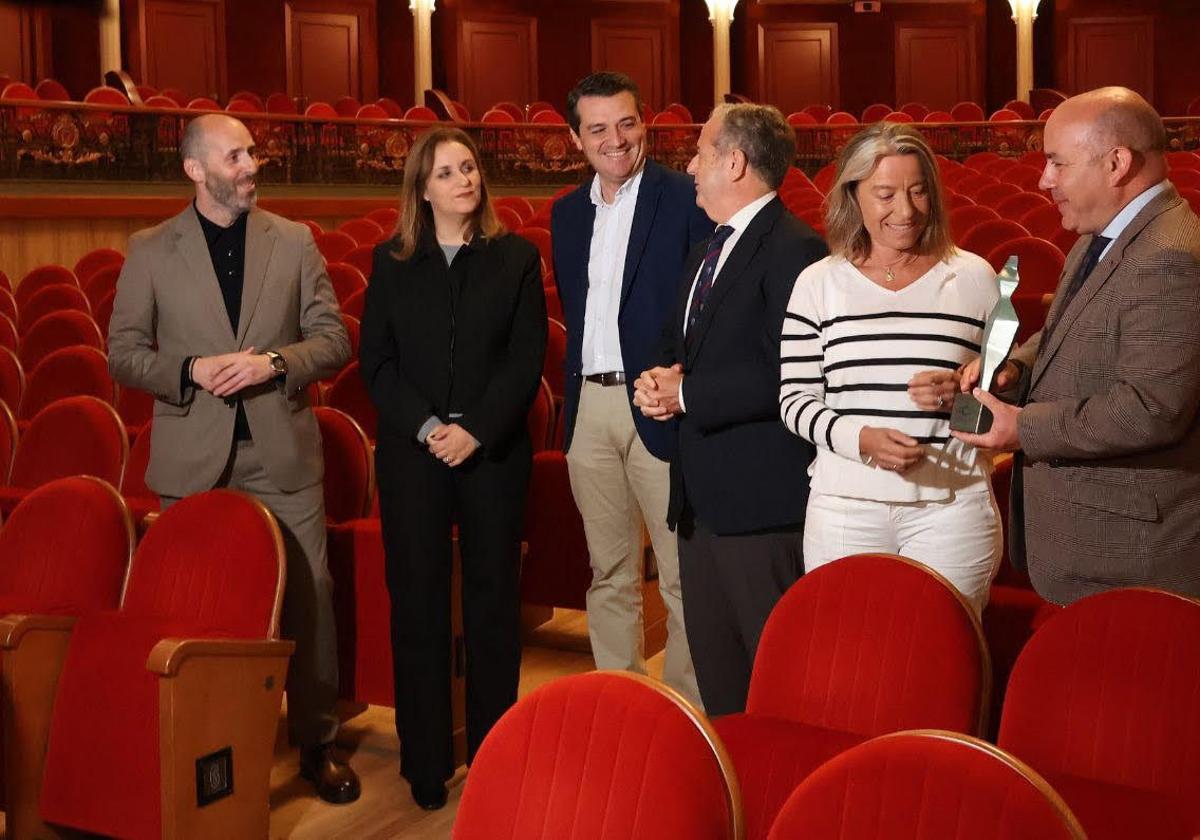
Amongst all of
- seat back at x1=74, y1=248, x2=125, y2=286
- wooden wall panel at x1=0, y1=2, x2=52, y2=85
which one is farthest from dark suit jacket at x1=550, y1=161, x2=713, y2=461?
wooden wall panel at x1=0, y1=2, x2=52, y2=85

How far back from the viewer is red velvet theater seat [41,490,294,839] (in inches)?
89.7

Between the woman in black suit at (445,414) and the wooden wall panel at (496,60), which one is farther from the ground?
the wooden wall panel at (496,60)

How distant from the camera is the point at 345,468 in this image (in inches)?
127

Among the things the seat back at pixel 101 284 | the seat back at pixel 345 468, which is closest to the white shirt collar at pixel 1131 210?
the seat back at pixel 345 468

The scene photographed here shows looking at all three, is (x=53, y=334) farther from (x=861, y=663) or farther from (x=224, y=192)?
(x=861, y=663)

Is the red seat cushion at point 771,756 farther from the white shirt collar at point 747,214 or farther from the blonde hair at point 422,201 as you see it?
the blonde hair at point 422,201

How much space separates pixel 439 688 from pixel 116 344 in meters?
0.89

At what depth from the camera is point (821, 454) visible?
2107mm

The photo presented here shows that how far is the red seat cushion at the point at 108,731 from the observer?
2.32m

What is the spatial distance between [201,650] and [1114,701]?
1.36 metres

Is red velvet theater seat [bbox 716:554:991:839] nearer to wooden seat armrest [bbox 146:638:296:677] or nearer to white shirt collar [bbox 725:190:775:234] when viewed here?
white shirt collar [bbox 725:190:775:234]

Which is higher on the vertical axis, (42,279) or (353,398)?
(42,279)

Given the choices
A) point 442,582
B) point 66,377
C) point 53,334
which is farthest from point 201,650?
point 53,334

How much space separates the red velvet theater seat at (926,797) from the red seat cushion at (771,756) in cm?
34
